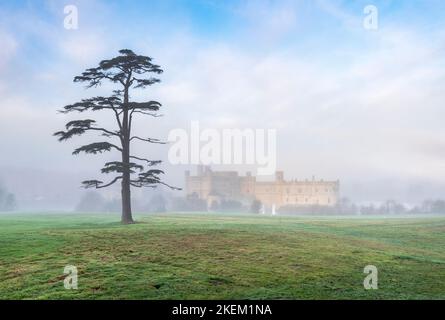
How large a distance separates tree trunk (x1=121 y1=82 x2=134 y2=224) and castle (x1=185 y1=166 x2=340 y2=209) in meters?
37.8

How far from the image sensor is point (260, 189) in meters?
69.8

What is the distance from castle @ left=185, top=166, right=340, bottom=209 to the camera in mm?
68188

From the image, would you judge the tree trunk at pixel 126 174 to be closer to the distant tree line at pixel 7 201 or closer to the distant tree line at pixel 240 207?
the distant tree line at pixel 240 207

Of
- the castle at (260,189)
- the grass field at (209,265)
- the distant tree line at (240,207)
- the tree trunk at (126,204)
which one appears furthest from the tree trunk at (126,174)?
the castle at (260,189)

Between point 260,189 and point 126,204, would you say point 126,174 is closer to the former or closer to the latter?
point 126,204

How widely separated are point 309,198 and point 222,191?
62.6 ft

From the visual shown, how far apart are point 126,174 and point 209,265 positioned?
47.9 feet

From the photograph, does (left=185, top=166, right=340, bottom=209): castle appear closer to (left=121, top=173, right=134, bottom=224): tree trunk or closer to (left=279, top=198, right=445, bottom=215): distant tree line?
(left=279, top=198, right=445, bottom=215): distant tree line

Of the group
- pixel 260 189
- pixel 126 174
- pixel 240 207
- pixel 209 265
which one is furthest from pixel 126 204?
pixel 260 189

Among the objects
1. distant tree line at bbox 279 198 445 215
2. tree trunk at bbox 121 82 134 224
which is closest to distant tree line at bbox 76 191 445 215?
distant tree line at bbox 279 198 445 215
